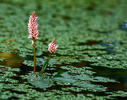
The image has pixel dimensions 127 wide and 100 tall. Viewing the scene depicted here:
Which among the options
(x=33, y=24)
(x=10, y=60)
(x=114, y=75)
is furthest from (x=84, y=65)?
(x=33, y=24)

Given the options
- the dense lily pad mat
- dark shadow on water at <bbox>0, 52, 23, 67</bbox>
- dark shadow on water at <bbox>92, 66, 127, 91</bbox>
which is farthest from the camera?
dark shadow on water at <bbox>0, 52, 23, 67</bbox>

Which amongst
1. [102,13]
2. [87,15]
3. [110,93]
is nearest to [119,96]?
[110,93]

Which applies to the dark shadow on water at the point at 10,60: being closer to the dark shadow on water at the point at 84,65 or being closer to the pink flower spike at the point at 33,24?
the dark shadow on water at the point at 84,65

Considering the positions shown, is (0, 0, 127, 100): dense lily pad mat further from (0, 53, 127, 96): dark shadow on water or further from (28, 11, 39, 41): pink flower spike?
(28, 11, 39, 41): pink flower spike

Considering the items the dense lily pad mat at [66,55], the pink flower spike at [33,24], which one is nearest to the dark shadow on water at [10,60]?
the dense lily pad mat at [66,55]

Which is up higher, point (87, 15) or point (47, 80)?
point (87, 15)

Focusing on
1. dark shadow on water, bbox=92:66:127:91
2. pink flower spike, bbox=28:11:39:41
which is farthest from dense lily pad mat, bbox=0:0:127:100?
pink flower spike, bbox=28:11:39:41

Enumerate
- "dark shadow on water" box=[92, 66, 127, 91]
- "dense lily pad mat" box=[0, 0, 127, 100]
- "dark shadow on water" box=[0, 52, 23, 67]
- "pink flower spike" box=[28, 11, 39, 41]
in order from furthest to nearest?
"dark shadow on water" box=[0, 52, 23, 67] < "dark shadow on water" box=[92, 66, 127, 91] < "pink flower spike" box=[28, 11, 39, 41] < "dense lily pad mat" box=[0, 0, 127, 100]

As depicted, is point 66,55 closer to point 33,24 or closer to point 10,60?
point 10,60

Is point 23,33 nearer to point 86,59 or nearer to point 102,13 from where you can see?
point 86,59
